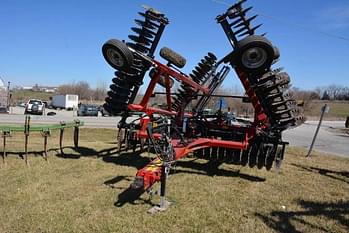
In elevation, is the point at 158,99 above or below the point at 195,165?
above

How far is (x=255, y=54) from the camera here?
665 centimetres

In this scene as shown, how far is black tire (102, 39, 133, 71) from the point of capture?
6945 millimetres

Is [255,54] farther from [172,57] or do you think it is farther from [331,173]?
[331,173]

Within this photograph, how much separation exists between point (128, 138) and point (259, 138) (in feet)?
10.3

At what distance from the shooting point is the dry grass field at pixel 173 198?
14.5 ft

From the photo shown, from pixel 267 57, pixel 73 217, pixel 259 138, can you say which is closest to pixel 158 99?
pixel 259 138

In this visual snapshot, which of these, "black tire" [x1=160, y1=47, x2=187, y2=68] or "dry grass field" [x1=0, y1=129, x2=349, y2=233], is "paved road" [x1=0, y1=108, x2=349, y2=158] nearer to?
"dry grass field" [x1=0, y1=129, x2=349, y2=233]

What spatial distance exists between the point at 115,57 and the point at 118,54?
19 cm

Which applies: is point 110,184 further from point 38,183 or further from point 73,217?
point 73,217

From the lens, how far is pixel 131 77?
7.86 metres

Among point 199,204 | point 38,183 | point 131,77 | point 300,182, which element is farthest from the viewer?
point 131,77

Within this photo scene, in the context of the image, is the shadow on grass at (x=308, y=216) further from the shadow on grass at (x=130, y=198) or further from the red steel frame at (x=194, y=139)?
the red steel frame at (x=194, y=139)

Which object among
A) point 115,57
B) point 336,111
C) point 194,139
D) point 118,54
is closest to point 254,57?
point 194,139

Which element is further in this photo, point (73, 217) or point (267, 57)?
point (267, 57)
